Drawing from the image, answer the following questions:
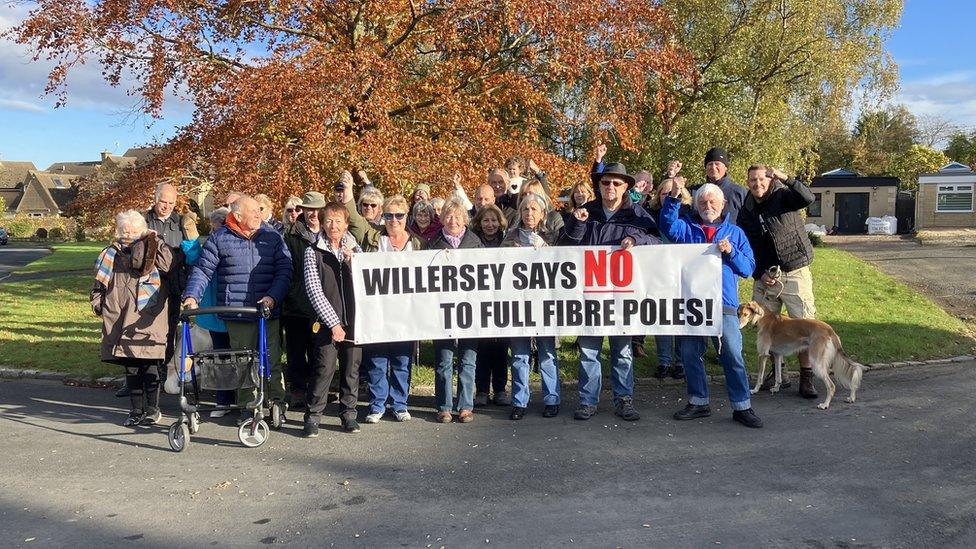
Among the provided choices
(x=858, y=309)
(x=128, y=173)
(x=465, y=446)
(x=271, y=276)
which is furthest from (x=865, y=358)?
(x=128, y=173)

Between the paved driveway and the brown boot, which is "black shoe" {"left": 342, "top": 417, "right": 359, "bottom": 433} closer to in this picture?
the brown boot

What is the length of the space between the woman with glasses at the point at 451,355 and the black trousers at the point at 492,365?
1.23ft

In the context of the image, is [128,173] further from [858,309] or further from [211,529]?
[858,309]

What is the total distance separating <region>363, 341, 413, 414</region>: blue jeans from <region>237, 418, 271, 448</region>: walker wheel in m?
1.12

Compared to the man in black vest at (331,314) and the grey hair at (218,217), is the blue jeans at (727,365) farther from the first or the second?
the grey hair at (218,217)

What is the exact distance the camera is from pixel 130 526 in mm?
4578

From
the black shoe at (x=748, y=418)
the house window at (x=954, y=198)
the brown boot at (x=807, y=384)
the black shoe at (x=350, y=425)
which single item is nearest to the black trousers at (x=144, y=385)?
the black shoe at (x=350, y=425)

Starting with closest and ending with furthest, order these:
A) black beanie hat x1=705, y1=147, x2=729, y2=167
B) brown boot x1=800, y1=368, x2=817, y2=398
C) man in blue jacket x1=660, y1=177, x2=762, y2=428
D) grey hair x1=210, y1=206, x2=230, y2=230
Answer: man in blue jacket x1=660, y1=177, x2=762, y2=428 → brown boot x1=800, y1=368, x2=817, y2=398 → grey hair x1=210, y1=206, x2=230, y2=230 → black beanie hat x1=705, y1=147, x2=729, y2=167

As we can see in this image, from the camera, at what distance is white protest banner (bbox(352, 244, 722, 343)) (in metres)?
6.87

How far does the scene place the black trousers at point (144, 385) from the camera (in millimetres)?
6945

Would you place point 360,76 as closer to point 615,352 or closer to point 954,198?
point 615,352

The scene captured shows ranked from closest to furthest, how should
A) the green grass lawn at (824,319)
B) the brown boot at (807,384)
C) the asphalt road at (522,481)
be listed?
the asphalt road at (522,481)
the brown boot at (807,384)
the green grass lawn at (824,319)

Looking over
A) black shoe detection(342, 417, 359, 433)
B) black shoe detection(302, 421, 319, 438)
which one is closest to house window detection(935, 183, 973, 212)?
black shoe detection(342, 417, 359, 433)

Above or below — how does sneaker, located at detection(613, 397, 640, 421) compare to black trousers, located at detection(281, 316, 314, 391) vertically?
below
